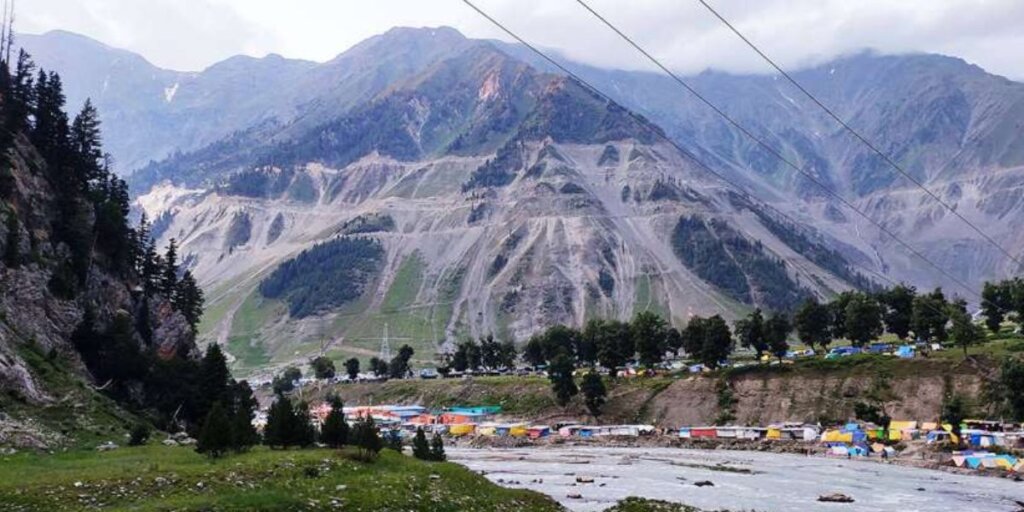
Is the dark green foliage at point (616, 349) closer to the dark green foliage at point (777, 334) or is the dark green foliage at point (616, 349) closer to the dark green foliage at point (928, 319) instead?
the dark green foliage at point (777, 334)

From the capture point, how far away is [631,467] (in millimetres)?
92750

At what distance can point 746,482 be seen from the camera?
3068 inches

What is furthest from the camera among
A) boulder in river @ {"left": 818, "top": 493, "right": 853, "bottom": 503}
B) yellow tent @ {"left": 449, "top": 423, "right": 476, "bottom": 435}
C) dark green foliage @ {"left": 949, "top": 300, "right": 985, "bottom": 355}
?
yellow tent @ {"left": 449, "top": 423, "right": 476, "bottom": 435}

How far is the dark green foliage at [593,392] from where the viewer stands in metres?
139

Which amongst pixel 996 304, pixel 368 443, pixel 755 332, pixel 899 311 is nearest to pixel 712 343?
pixel 755 332

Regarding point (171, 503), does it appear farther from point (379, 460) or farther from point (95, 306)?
point (95, 306)

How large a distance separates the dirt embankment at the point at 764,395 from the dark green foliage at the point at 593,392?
2.48 meters

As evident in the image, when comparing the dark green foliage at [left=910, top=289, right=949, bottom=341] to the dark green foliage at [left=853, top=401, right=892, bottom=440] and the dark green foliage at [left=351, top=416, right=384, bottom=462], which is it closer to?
the dark green foliage at [left=853, top=401, right=892, bottom=440]

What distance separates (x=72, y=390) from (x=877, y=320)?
130747 mm

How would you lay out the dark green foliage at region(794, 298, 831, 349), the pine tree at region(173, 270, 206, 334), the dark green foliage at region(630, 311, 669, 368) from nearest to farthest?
the pine tree at region(173, 270, 206, 334) < the dark green foliage at region(794, 298, 831, 349) < the dark green foliage at region(630, 311, 669, 368)

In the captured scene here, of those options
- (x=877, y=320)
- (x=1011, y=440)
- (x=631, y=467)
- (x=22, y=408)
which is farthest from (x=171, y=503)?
(x=877, y=320)

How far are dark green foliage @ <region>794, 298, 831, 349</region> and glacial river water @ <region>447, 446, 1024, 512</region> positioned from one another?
50453mm

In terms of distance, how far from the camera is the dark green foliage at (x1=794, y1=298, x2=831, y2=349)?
498 feet

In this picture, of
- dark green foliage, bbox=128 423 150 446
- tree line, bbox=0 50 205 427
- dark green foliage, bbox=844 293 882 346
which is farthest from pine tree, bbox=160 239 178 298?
dark green foliage, bbox=844 293 882 346
